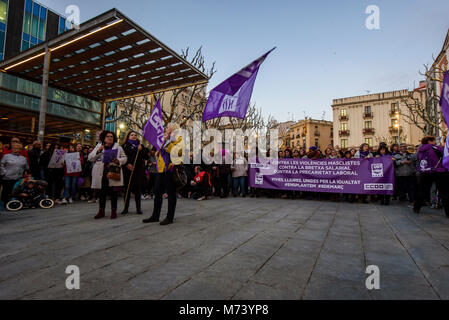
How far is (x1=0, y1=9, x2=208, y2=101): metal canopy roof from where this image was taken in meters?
7.16

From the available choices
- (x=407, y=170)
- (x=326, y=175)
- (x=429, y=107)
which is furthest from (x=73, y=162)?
(x=429, y=107)

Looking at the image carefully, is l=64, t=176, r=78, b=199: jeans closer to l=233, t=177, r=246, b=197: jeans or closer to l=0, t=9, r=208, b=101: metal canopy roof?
l=0, t=9, r=208, b=101: metal canopy roof

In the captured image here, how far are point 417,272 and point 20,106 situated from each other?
14.0 metres

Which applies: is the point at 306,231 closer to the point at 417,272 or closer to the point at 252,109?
the point at 417,272

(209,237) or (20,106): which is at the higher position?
(20,106)

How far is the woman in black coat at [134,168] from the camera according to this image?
5719 mm

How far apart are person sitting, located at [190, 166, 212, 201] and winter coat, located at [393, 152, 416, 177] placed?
21.8ft

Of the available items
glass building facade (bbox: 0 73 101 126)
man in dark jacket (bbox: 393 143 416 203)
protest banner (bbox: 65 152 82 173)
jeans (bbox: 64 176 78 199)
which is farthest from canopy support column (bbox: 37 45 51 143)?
man in dark jacket (bbox: 393 143 416 203)

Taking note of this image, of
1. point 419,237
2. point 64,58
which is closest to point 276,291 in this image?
point 419,237

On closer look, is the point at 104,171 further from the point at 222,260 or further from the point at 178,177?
the point at 222,260

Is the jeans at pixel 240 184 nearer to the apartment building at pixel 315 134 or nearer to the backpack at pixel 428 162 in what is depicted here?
the backpack at pixel 428 162

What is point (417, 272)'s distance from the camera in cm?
229

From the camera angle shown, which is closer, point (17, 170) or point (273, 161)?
point (17, 170)
